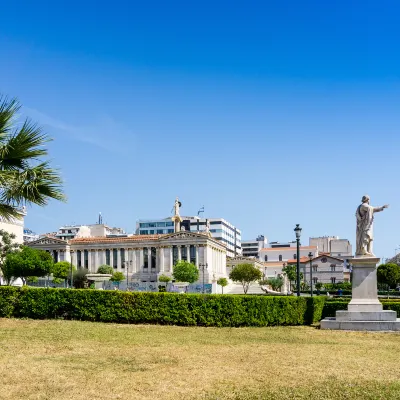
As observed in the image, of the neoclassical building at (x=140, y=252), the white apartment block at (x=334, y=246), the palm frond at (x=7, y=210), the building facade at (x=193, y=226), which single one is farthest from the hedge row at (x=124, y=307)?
the white apartment block at (x=334, y=246)

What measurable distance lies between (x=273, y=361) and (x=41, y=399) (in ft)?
18.7

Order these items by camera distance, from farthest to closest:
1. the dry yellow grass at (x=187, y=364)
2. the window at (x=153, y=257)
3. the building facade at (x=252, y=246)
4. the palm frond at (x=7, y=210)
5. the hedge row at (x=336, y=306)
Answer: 1. the building facade at (x=252, y=246)
2. the window at (x=153, y=257)
3. the hedge row at (x=336, y=306)
4. the palm frond at (x=7, y=210)
5. the dry yellow grass at (x=187, y=364)

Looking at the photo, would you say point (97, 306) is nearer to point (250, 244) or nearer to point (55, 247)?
point (55, 247)

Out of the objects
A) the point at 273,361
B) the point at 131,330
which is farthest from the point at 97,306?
the point at 273,361

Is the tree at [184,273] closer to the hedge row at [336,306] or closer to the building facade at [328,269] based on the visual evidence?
the building facade at [328,269]

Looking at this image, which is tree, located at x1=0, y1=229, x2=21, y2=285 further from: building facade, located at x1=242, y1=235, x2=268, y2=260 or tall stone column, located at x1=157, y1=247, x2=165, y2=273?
building facade, located at x1=242, y1=235, x2=268, y2=260

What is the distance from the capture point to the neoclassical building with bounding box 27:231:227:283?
10112 centimetres

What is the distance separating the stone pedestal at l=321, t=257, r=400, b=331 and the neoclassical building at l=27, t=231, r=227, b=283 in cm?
7910

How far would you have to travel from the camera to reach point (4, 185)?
1403 centimetres

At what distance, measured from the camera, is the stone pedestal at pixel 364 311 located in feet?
67.1

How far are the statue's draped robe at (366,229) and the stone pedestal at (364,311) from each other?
0.54 metres

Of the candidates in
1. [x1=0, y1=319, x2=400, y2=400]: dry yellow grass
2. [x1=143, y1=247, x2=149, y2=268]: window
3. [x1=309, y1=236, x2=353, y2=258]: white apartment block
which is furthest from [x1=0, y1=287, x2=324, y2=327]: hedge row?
[x1=309, y1=236, x2=353, y2=258]: white apartment block

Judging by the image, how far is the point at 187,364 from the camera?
39.1ft

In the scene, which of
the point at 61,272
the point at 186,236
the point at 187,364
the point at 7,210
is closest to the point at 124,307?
the point at 7,210
